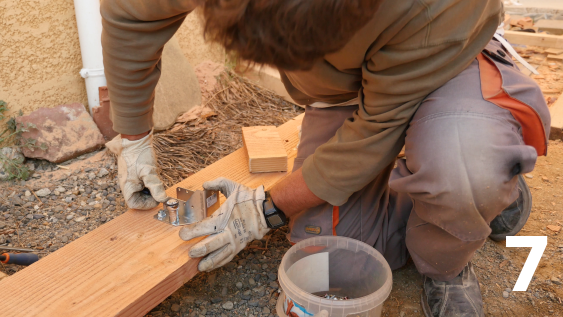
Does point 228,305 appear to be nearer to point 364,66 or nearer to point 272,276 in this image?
point 272,276

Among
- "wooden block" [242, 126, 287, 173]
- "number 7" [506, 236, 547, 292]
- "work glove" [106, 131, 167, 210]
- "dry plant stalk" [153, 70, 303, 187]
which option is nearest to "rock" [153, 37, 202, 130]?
"dry plant stalk" [153, 70, 303, 187]

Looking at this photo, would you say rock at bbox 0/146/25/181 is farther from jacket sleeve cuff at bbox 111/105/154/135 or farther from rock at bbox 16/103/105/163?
jacket sleeve cuff at bbox 111/105/154/135

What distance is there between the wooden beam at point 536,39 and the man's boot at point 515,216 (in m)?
3.12

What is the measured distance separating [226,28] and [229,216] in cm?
85

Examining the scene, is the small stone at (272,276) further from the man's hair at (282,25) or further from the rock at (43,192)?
the rock at (43,192)

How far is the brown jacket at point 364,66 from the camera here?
1280 mm

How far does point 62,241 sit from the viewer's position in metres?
2.02

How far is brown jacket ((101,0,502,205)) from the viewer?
4.20 ft

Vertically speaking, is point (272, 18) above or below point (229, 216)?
above

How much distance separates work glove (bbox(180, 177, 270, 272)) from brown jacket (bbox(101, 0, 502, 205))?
0.26m

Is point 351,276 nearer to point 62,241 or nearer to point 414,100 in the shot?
point 414,100

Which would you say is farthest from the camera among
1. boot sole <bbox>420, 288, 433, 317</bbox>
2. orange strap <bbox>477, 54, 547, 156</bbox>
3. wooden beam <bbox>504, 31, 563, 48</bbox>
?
wooden beam <bbox>504, 31, 563, 48</bbox>

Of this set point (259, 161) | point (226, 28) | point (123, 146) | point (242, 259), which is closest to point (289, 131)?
point (259, 161)

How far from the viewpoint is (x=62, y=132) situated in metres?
2.60
